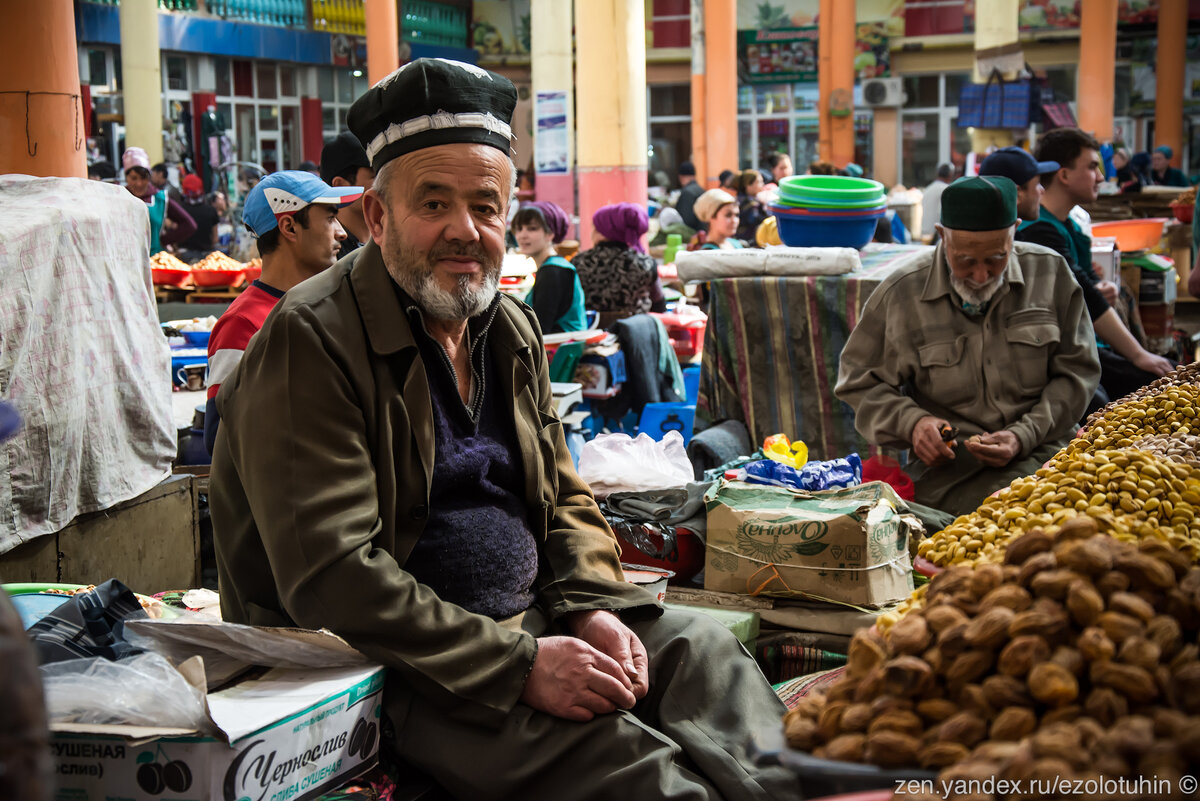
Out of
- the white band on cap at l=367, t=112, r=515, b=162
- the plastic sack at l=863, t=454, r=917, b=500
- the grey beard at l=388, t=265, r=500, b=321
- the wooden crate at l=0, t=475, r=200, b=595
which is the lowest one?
the wooden crate at l=0, t=475, r=200, b=595

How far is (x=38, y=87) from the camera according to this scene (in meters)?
4.40

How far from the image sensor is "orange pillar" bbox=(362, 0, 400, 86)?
1425 cm

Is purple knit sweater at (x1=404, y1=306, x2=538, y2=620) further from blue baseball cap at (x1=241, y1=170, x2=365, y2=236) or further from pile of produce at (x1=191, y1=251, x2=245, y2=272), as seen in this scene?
pile of produce at (x1=191, y1=251, x2=245, y2=272)

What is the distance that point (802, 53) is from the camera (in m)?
27.2

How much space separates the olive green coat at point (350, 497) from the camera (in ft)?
6.40

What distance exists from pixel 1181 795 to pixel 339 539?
1.33m

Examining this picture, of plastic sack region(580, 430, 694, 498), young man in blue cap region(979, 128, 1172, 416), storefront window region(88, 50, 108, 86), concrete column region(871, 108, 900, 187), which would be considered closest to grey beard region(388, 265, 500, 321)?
plastic sack region(580, 430, 694, 498)

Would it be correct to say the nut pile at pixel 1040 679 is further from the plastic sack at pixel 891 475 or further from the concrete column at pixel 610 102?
the concrete column at pixel 610 102

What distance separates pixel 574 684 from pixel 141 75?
668 inches

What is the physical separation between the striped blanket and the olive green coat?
9.23 feet

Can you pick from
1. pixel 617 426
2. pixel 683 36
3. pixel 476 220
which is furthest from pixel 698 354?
pixel 683 36

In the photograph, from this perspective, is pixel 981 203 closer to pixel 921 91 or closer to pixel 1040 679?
pixel 1040 679

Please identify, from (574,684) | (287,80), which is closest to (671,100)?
(287,80)

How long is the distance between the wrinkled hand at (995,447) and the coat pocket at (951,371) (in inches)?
8.5
